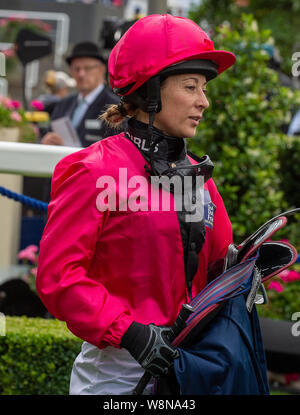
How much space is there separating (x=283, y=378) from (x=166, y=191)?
3.11 meters

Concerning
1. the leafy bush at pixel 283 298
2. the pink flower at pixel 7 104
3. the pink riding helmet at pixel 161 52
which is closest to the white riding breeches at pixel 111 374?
the pink riding helmet at pixel 161 52

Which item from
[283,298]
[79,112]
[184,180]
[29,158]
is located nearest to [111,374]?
[184,180]

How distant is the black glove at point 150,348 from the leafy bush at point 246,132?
2.93m

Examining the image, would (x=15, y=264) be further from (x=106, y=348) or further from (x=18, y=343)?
(x=106, y=348)

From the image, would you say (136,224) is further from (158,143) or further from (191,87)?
(191,87)

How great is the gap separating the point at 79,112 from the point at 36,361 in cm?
307

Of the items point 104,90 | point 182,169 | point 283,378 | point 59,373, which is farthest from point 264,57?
point 182,169

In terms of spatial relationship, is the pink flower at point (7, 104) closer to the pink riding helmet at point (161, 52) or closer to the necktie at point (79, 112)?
the necktie at point (79, 112)

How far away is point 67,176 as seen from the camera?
2.30 metres

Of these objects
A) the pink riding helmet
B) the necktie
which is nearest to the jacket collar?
the pink riding helmet

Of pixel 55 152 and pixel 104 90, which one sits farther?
pixel 104 90

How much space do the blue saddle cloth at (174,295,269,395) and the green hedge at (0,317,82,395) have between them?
1.59 metres

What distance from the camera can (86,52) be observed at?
677 centimetres
